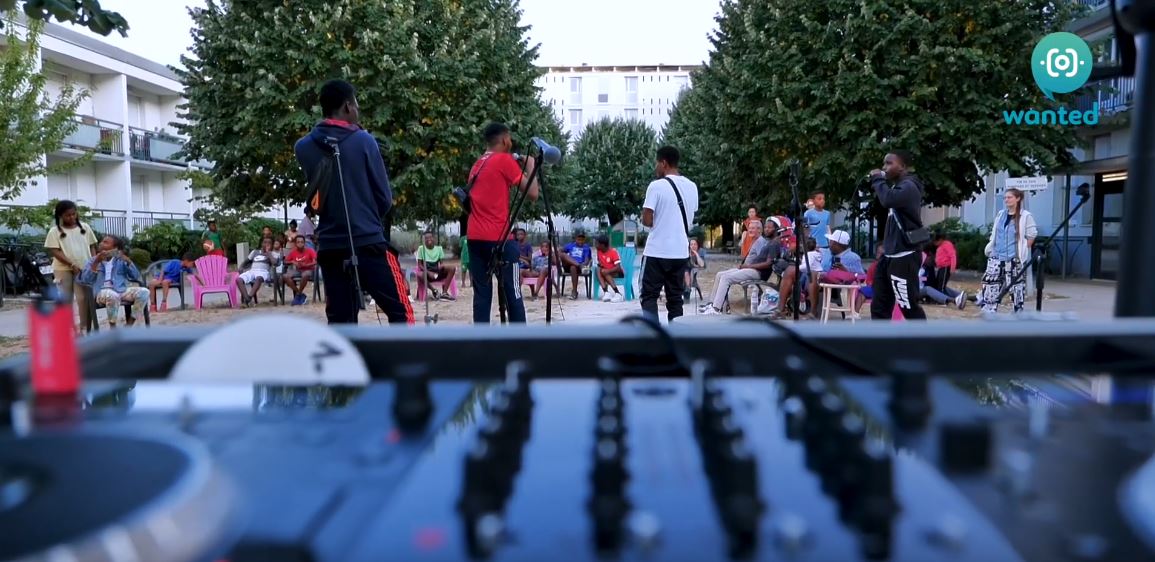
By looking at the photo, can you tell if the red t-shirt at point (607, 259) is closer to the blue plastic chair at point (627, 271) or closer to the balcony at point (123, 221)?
the blue plastic chair at point (627, 271)

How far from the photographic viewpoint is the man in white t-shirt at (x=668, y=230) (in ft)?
23.4

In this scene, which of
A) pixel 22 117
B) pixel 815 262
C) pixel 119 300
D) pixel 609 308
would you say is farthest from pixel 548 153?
pixel 22 117

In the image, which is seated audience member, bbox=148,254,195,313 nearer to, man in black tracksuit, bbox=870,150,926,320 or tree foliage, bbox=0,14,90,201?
tree foliage, bbox=0,14,90,201

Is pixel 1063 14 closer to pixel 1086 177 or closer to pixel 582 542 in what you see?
pixel 1086 177

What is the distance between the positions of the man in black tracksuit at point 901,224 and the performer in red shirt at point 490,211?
347cm

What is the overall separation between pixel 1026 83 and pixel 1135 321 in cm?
1908

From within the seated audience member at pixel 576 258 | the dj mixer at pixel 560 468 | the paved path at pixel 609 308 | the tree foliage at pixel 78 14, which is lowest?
the paved path at pixel 609 308

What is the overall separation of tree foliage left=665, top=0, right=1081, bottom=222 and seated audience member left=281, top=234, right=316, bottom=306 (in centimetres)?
1026

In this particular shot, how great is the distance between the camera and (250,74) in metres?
18.1

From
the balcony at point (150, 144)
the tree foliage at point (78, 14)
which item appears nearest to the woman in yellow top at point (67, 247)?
the tree foliage at point (78, 14)

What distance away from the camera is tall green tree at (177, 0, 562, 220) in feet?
58.9

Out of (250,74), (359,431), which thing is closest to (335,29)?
(250,74)

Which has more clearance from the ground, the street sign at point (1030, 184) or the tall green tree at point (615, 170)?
the tall green tree at point (615, 170)

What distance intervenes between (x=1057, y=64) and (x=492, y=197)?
1547 centimetres
